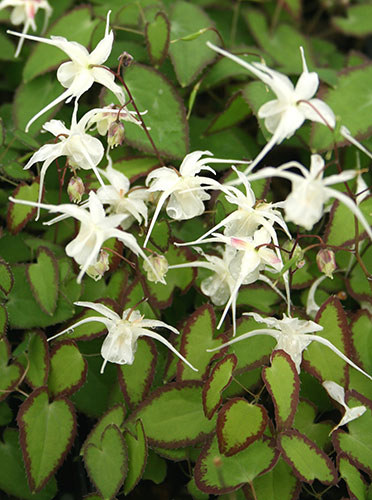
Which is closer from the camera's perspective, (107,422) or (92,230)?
(92,230)

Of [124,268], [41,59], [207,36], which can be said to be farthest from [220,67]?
[124,268]

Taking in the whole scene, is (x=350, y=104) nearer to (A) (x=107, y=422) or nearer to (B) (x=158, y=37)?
(B) (x=158, y=37)

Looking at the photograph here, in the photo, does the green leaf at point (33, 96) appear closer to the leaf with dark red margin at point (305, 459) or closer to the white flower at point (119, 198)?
the white flower at point (119, 198)

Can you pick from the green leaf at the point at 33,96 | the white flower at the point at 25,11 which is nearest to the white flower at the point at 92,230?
the white flower at the point at 25,11

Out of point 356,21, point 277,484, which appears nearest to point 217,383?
point 277,484

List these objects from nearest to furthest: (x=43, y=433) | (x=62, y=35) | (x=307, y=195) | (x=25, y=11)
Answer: (x=307, y=195), (x=43, y=433), (x=25, y=11), (x=62, y=35)

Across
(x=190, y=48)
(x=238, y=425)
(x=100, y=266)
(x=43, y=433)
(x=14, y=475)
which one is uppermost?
(x=190, y=48)

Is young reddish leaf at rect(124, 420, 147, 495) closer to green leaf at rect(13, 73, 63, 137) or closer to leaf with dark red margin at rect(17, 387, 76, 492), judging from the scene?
leaf with dark red margin at rect(17, 387, 76, 492)
